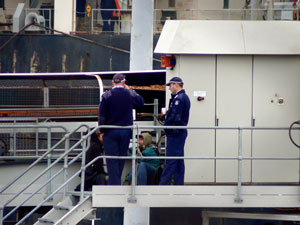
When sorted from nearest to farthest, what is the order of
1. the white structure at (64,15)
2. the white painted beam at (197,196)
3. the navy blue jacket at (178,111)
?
the white painted beam at (197,196) → the navy blue jacket at (178,111) → the white structure at (64,15)

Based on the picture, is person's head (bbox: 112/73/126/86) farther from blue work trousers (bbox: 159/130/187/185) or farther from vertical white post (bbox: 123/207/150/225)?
vertical white post (bbox: 123/207/150/225)

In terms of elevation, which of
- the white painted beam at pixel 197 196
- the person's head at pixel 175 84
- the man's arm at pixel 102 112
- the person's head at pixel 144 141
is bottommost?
the white painted beam at pixel 197 196

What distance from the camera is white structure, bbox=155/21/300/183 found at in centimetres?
1211

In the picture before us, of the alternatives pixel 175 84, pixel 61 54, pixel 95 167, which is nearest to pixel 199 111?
pixel 175 84

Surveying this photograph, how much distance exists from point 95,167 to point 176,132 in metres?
1.80

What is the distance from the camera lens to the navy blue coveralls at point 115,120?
11211mm

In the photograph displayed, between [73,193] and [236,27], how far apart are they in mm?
3800

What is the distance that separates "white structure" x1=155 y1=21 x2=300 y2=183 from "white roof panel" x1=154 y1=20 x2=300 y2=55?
2cm

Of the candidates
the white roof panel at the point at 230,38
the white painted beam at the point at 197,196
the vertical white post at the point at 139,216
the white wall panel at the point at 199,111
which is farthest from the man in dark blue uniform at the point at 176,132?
the vertical white post at the point at 139,216

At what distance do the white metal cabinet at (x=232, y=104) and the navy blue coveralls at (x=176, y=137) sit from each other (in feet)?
2.99

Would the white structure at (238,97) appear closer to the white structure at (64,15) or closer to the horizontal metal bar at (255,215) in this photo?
the horizontal metal bar at (255,215)

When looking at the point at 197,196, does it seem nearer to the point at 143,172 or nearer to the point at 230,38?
the point at 143,172

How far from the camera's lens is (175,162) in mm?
11422

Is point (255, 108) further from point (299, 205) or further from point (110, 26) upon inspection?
point (110, 26)
